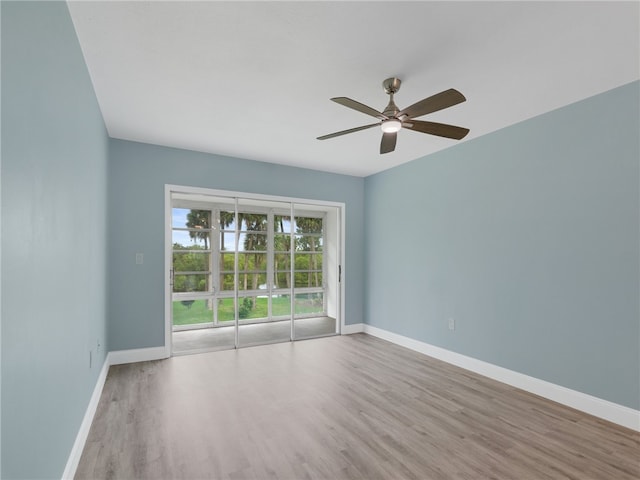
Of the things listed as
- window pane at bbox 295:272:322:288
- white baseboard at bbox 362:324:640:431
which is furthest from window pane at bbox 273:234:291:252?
white baseboard at bbox 362:324:640:431

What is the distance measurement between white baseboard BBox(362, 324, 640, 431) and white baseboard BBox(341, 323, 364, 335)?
1.14m

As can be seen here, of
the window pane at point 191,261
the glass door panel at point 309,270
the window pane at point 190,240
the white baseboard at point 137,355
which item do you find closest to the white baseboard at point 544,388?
the glass door panel at point 309,270

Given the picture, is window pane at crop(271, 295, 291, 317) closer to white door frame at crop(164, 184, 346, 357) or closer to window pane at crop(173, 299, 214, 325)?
white door frame at crop(164, 184, 346, 357)

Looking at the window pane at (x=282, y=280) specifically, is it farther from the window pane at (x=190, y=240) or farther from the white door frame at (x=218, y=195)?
the window pane at (x=190, y=240)

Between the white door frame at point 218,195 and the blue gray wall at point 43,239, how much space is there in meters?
1.82

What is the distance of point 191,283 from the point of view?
5418 millimetres

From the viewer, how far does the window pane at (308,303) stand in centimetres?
584

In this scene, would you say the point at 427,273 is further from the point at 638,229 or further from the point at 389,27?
the point at 389,27

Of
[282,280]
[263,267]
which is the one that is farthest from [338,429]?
[263,267]

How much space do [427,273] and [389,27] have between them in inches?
129

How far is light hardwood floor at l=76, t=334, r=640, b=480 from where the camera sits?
6.87ft

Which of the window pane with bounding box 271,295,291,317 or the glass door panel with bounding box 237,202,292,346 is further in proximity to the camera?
the window pane with bounding box 271,295,291,317

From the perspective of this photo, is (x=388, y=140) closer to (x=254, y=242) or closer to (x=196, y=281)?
(x=254, y=242)

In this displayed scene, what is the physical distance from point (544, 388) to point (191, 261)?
16.2ft
